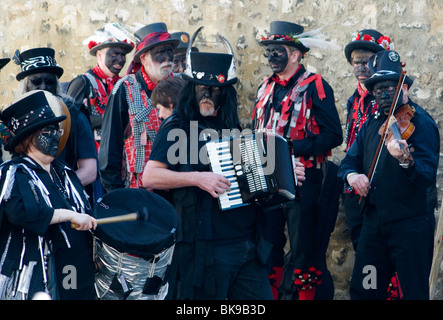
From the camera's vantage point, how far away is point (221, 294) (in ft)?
15.1

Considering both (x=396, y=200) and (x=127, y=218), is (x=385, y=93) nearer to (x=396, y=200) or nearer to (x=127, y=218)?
(x=396, y=200)

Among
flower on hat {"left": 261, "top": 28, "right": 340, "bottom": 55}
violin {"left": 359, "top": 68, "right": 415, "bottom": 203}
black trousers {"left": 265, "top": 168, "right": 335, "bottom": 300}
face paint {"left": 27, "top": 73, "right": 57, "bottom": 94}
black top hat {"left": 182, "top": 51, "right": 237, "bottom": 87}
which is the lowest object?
black trousers {"left": 265, "top": 168, "right": 335, "bottom": 300}

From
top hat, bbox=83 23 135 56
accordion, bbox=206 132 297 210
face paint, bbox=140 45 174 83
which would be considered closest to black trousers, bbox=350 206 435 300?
accordion, bbox=206 132 297 210

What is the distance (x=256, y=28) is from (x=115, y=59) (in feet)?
4.46

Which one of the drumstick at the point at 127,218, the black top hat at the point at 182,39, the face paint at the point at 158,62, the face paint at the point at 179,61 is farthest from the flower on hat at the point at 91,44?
the drumstick at the point at 127,218

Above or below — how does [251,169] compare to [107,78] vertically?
below

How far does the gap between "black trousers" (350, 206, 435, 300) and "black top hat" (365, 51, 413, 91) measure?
2.94 feet

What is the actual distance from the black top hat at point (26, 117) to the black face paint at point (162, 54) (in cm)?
190

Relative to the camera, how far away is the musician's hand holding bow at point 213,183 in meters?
4.56

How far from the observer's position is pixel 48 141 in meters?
4.45

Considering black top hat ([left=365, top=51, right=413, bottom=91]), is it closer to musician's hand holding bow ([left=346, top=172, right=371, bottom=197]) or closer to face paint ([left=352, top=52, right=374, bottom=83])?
musician's hand holding bow ([left=346, top=172, right=371, bottom=197])

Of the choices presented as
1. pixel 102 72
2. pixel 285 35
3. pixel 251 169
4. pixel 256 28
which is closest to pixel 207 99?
pixel 251 169

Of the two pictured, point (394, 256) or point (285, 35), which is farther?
point (285, 35)

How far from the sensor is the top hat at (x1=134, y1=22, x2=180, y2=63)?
640 centimetres
